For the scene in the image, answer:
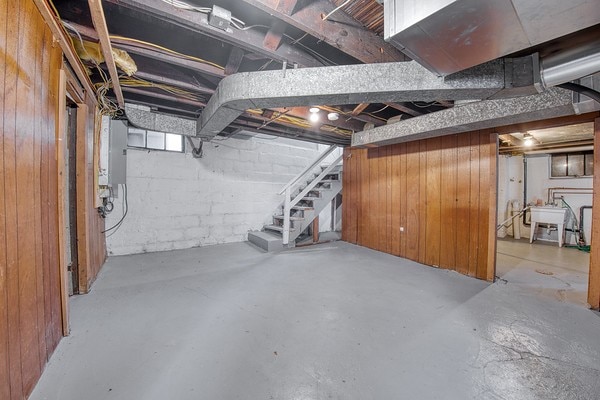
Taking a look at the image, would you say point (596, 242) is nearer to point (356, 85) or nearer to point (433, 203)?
point (433, 203)

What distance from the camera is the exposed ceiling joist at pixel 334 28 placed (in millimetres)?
1395

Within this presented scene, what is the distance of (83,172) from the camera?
7.60 ft

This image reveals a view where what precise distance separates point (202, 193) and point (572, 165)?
24.2 feet

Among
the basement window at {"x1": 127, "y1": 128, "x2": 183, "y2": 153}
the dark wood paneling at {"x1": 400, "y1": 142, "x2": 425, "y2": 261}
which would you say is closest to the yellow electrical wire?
the basement window at {"x1": 127, "y1": 128, "x2": 183, "y2": 153}

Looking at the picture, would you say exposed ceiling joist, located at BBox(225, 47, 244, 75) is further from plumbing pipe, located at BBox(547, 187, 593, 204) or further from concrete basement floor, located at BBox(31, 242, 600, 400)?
plumbing pipe, located at BBox(547, 187, 593, 204)

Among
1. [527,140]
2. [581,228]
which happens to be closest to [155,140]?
[527,140]

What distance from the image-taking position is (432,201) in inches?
135

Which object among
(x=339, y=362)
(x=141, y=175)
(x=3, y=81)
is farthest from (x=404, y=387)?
(x=141, y=175)

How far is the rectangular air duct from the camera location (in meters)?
0.96

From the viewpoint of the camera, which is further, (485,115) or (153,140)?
(153,140)

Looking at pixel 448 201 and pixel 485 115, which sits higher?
pixel 485 115

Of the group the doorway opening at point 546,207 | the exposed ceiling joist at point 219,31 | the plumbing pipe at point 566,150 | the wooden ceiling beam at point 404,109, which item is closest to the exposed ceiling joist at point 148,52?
the exposed ceiling joist at point 219,31

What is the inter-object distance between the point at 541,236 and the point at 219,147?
278 inches

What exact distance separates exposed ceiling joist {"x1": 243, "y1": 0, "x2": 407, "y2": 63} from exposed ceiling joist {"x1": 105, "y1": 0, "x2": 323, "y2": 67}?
1.24ft
